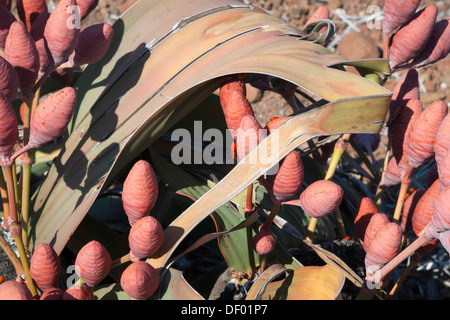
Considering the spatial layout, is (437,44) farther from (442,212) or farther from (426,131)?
(442,212)

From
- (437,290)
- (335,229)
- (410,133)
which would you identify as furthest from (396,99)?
(437,290)

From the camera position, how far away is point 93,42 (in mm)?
726

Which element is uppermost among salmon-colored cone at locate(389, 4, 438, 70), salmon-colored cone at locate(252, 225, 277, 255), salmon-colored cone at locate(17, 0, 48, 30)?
salmon-colored cone at locate(17, 0, 48, 30)

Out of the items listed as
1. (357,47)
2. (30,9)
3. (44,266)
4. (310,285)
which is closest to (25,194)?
(44,266)

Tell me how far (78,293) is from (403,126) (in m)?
0.48

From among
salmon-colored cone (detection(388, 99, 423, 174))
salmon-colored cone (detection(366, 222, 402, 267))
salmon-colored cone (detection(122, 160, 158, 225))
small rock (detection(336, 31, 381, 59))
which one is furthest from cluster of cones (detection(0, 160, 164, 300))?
small rock (detection(336, 31, 381, 59))

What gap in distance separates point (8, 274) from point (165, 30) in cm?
45

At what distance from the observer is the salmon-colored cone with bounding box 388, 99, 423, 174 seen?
76 cm

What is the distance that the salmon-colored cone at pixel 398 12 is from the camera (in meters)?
Answer: 0.76

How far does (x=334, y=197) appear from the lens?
0.62 meters

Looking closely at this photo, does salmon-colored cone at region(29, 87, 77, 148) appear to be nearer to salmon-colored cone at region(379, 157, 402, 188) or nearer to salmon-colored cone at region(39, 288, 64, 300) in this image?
salmon-colored cone at region(39, 288, 64, 300)

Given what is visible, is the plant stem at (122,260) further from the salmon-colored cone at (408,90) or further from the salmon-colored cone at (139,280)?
the salmon-colored cone at (408,90)

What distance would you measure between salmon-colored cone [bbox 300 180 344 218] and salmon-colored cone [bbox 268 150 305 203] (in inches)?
0.8
